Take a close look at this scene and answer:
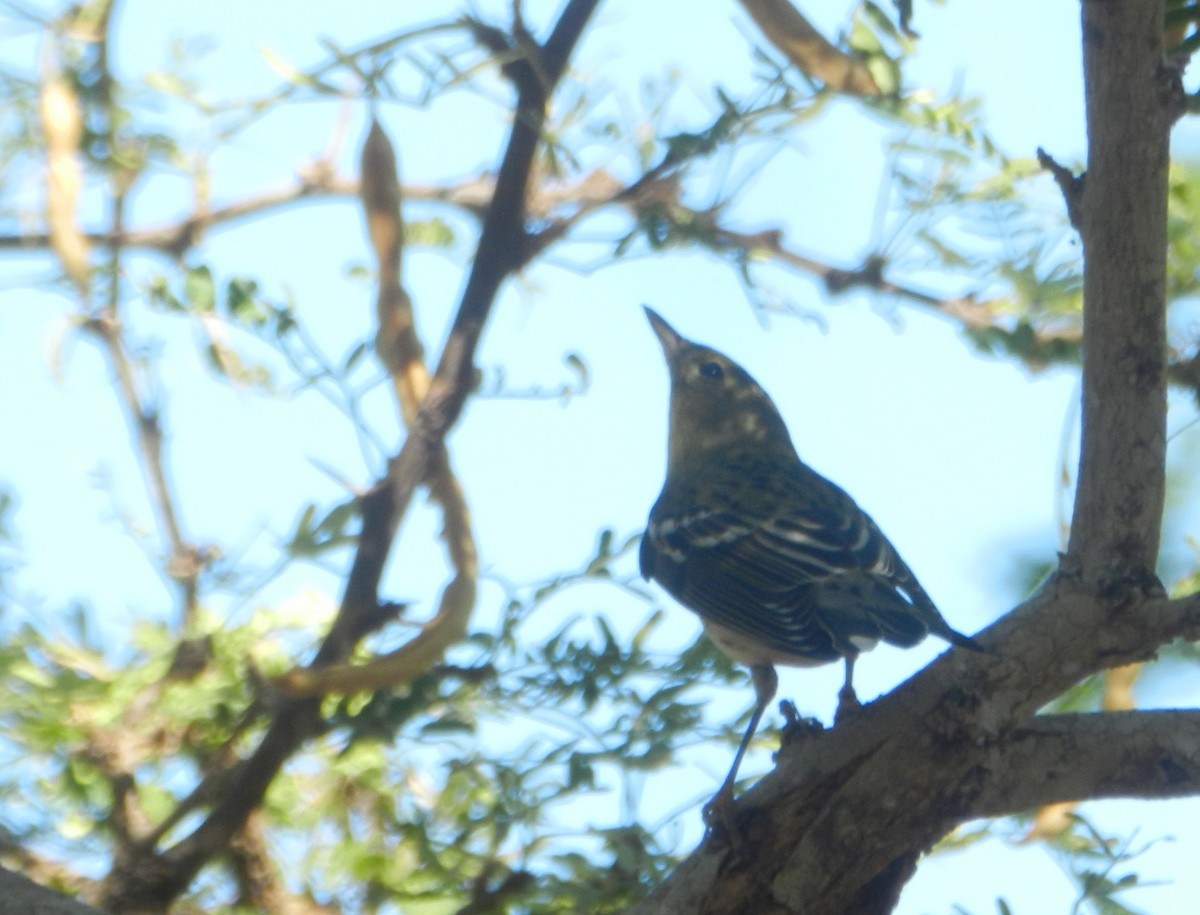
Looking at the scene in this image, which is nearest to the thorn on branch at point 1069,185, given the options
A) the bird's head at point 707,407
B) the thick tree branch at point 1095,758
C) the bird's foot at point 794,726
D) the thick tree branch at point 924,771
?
the thick tree branch at point 924,771

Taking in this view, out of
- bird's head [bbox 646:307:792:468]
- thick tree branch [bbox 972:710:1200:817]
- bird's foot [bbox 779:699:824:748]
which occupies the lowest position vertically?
thick tree branch [bbox 972:710:1200:817]

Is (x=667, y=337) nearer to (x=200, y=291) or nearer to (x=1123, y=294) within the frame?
(x=200, y=291)

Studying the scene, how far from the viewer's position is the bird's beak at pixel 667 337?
16.2 ft

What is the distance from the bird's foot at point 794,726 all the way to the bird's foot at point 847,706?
0.12 ft

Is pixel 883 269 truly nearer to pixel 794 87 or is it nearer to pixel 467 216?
pixel 794 87

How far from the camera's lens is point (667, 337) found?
16.3 feet

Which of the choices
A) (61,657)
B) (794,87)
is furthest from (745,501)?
(61,657)

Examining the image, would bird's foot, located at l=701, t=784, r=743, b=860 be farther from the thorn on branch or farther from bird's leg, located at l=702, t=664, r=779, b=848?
the thorn on branch

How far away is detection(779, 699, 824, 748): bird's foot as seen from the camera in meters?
2.58

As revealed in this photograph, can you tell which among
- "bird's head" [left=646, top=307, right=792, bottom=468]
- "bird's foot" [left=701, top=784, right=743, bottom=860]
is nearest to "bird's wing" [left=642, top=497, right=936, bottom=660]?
"bird's foot" [left=701, top=784, right=743, bottom=860]

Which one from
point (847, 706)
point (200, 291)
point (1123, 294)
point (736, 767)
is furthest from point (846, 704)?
point (200, 291)

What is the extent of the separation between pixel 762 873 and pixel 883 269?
4.01ft

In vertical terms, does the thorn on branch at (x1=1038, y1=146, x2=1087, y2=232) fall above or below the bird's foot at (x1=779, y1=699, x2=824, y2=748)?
above

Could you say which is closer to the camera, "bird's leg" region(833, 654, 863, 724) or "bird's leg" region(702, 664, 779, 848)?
"bird's leg" region(702, 664, 779, 848)
